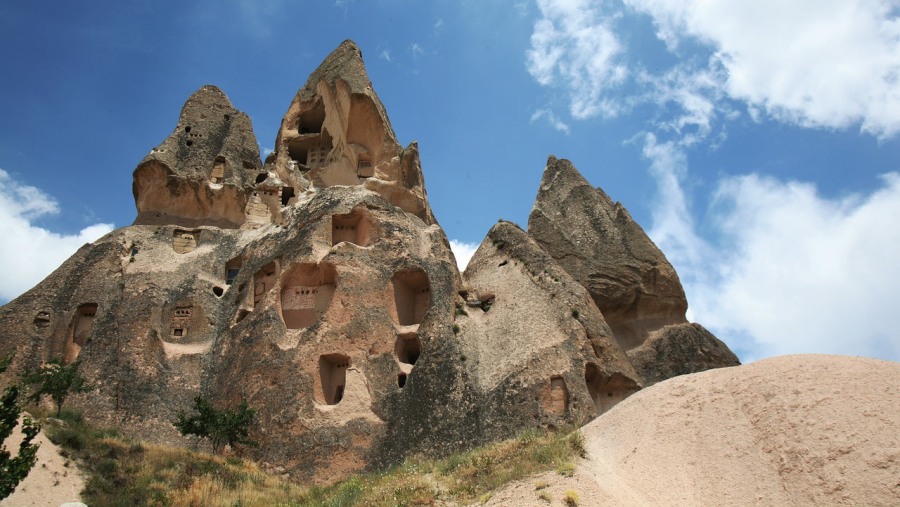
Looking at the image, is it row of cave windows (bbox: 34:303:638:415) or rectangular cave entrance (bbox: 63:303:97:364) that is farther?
rectangular cave entrance (bbox: 63:303:97:364)

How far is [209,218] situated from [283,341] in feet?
28.5

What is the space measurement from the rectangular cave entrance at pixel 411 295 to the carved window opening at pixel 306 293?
1.92 meters

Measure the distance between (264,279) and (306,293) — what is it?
175cm

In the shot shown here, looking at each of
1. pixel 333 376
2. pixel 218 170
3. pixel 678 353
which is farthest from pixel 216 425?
pixel 678 353

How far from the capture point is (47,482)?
15.0m

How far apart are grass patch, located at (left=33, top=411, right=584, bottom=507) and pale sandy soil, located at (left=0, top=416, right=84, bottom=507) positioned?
0.86 feet

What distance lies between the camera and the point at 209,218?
1095 inches

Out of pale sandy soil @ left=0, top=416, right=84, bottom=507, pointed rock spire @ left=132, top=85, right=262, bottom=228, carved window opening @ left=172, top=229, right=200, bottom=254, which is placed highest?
pointed rock spire @ left=132, top=85, right=262, bottom=228

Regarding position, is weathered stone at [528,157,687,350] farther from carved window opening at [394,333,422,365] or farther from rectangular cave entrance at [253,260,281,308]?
rectangular cave entrance at [253,260,281,308]

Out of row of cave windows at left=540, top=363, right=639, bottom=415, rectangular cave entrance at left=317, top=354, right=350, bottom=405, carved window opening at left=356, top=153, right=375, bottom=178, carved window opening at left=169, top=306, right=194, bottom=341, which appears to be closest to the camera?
row of cave windows at left=540, top=363, right=639, bottom=415

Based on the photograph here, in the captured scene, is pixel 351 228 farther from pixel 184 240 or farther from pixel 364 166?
pixel 184 240

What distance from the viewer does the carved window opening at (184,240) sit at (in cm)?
2645

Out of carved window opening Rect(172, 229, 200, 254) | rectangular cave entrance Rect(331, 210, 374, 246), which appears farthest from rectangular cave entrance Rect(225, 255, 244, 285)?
rectangular cave entrance Rect(331, 210, 374, 246)

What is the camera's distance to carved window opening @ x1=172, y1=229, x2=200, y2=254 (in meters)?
26.5
